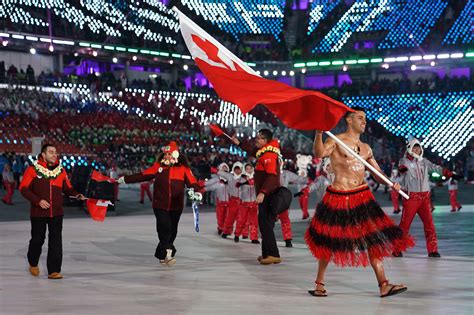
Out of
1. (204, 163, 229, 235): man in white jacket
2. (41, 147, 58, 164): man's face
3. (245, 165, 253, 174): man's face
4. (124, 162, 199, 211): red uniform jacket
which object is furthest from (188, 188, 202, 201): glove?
(204, 163, 229, 235): man in white jacket

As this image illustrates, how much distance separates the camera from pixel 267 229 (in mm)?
13500

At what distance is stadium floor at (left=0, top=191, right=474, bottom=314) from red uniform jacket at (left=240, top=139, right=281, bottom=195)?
3.41 feet

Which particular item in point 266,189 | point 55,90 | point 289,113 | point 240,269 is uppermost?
point 55,90

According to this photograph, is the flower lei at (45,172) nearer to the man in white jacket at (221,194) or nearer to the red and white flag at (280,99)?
the red and white flag at (280,99)

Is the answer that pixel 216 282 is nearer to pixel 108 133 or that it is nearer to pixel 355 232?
pixel 355 232

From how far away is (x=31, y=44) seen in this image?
48.0 meters

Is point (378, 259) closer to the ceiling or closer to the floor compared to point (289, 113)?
closer to the floor

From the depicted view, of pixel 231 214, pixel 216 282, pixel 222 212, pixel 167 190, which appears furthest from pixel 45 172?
pixel 222 212

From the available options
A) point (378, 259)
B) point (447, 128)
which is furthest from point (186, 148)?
point (378, 259)

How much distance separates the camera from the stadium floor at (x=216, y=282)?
9.16m

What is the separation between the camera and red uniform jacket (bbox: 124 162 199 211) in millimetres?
13445

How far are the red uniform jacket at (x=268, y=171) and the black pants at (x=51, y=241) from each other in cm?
302

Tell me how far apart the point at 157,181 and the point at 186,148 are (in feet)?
93.4

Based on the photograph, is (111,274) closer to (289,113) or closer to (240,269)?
(240,269)
